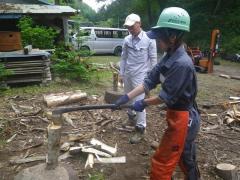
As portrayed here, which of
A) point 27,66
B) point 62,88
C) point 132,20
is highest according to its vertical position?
point 132,20

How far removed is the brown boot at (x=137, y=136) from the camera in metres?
6.08

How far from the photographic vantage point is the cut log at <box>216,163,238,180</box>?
15.8 feet

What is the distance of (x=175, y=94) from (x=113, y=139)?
9.74 ft

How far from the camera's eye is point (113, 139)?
624cm

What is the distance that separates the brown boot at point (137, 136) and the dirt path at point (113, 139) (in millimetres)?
100

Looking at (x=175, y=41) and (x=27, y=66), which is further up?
(x=175, y=41)

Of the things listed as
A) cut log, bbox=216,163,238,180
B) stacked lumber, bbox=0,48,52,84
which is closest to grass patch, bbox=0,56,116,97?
stacked lumber, bbox=0,48,52,84

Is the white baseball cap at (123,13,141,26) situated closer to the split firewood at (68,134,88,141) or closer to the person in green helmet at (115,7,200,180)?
the split firewood at (68,134,88,141)

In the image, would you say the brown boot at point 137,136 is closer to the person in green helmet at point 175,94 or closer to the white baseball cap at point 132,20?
the white baseball cap at point 132,20

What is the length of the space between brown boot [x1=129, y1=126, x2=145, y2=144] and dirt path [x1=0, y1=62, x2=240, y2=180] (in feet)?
0.33

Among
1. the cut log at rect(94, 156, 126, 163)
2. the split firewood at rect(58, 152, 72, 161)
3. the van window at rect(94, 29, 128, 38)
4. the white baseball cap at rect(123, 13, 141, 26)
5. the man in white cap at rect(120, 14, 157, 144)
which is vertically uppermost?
the white baseball cap at rect(123, 13, 141, 26)

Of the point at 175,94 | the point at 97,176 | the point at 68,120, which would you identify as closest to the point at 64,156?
the point at 97,176

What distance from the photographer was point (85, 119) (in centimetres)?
722

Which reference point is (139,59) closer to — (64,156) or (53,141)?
(64,156)
